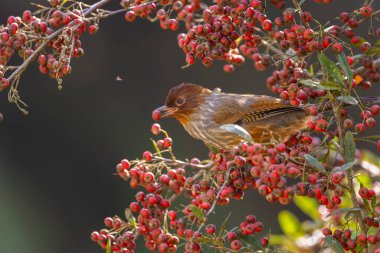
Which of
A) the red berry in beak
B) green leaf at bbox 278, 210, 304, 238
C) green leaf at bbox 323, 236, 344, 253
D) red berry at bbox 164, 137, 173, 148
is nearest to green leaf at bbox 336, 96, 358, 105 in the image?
green leaf at bbox 323, 236, 344, 253

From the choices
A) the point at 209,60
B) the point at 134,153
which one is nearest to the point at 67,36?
the point at 209,60

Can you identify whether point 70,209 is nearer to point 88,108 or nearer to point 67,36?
point 88,108

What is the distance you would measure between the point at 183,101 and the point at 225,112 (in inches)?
9.6

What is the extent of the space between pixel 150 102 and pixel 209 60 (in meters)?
4.16

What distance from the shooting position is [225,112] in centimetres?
366

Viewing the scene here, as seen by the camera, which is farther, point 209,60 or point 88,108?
point 88,108

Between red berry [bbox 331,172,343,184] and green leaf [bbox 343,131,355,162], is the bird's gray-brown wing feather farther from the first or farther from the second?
red berry [bbox 331,172,343,184]

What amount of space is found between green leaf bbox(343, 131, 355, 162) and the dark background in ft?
14.1

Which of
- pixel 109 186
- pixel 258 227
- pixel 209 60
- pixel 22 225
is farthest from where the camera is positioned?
pixel 109 186

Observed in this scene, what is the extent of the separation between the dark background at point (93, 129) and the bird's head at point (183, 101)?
2.93m

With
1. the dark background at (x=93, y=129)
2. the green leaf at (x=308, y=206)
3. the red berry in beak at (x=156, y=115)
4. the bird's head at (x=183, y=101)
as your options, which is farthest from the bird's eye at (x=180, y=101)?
the dark background at (x=93, y=129)

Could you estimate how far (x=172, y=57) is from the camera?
6855 millimetres

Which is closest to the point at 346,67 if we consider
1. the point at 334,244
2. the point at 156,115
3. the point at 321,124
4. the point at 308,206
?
the point at 321,124

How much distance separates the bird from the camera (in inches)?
136
